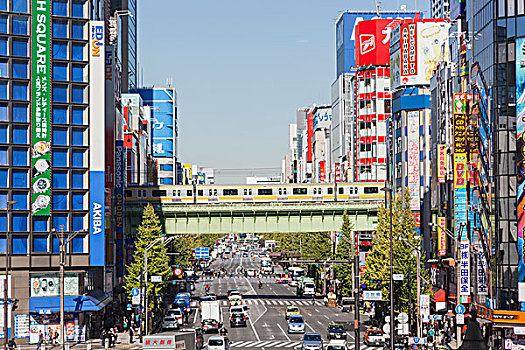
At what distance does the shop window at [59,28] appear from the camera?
3086 inches

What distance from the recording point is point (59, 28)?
258 ft

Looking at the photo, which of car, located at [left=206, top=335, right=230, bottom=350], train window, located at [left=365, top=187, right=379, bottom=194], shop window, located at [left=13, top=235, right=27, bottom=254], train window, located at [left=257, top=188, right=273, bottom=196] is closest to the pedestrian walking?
shop window, located at [left=13, top=235, right=27, bottom=254]

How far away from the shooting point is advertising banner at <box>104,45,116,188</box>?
276ft

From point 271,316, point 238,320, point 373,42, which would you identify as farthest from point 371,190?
point 373,42

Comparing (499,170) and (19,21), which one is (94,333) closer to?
(19,21)

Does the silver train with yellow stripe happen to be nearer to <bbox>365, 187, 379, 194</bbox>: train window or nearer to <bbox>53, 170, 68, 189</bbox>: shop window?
<bbox>365, 187, 379, 194</bbox>: train window

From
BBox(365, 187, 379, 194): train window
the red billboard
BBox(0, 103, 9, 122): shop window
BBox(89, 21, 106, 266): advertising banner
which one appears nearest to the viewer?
BBox(0, 103, 9, 122): shop window

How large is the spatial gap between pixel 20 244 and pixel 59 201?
477 centimetres

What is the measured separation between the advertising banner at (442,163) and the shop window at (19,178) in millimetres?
37182

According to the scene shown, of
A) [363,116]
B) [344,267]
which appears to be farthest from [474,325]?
[363,116]

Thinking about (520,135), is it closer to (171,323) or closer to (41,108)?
(171,323)

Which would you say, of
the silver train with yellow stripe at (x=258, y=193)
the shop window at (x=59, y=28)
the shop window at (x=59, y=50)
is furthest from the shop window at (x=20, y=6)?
the silver train with yellow stripe at (x=258, y=193)

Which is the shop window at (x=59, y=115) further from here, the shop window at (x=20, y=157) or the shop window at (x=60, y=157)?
the shop window at (x=20, y=157)

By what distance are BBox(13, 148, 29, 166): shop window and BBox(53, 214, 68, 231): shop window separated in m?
5.14
